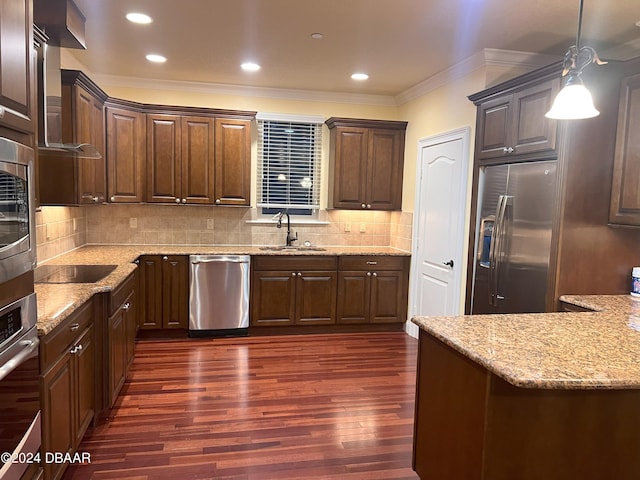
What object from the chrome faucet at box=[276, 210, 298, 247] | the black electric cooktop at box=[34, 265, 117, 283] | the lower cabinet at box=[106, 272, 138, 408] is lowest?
the lower cabinet at box=[106, 272, 138, 408]

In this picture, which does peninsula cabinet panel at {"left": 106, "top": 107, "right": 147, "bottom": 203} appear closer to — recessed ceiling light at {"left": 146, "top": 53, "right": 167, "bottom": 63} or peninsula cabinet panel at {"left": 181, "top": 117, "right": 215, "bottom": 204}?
peninsula cabinet panel at {"left": 181, "top": 117, "right": 215, "bottom": 204}

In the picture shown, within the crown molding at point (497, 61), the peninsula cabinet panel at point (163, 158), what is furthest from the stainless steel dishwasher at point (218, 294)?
the crown molding at point (497, 61)

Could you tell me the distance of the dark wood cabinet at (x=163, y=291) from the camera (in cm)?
A: 446

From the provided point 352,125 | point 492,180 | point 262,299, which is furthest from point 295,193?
point 492,180

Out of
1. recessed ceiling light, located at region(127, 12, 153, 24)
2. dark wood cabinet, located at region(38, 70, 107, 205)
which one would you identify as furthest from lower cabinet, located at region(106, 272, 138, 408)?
recessed ceiling light, located at region(127, 12, 153, 24)

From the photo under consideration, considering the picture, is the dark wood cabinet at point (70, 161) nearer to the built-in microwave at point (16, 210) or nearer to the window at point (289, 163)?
the built-in microwave at point (16, 210)

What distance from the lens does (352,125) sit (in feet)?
16.5

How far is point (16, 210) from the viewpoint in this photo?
1.54 meters

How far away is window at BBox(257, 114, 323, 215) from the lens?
5168 millimetres

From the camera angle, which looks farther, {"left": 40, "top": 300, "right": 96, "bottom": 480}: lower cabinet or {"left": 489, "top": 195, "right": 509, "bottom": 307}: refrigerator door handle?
{"left": 489, "top": 195, "right": 509, "bottom": 307}: refrigerator door handle

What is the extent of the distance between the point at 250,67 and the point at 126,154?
150cm

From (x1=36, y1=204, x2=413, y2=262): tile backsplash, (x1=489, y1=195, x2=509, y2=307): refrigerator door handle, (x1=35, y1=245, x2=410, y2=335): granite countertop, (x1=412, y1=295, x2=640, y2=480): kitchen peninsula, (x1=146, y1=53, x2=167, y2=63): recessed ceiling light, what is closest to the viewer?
(x1=412, y1=295, x2=640, y2=480): kitchen peninsula

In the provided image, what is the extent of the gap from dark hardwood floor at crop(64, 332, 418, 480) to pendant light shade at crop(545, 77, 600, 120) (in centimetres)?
196

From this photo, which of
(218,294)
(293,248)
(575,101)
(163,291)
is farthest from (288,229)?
(575,101)
